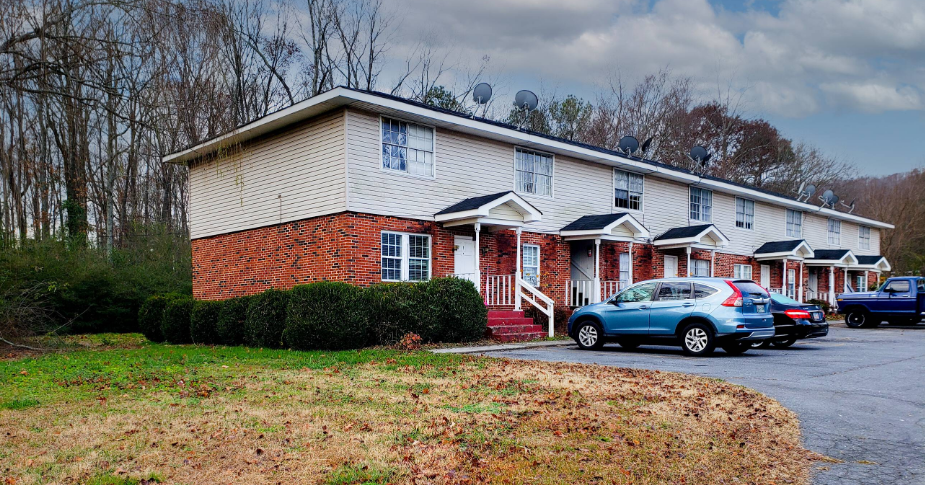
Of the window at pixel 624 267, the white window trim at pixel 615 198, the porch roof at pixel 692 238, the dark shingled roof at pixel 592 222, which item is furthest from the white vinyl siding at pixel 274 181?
the porch roof at pixel 692 238

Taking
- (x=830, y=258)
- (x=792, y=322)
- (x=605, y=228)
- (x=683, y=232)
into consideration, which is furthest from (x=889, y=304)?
(x=605, y=228)

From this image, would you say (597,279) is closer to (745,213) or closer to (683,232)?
(683,232)

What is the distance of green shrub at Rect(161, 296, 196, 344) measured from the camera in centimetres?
1975

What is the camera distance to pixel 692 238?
2453 centimetres

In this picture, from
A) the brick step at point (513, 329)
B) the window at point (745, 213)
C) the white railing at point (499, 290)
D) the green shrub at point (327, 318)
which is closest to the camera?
the green shrub at point (327, 318)

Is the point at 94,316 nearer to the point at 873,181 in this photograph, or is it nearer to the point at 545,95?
the point at 545,95

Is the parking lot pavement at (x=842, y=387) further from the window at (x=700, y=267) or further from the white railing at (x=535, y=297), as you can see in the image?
the window at (x=700, y=267)

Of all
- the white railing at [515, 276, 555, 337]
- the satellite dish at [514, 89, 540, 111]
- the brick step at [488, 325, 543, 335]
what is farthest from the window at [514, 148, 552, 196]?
the brick step at [488, 325, 543, 335]

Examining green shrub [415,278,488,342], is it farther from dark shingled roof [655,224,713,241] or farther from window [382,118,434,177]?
dark shingled roof [655,224,713,241]

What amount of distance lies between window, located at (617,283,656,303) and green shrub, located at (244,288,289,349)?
292 inches

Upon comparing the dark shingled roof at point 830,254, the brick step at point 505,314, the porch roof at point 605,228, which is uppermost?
the porch roof at point 605,228

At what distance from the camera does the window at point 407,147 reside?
57.3ft

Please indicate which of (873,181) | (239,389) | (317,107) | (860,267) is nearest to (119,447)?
(239,389)

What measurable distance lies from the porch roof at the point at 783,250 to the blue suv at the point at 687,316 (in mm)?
17892
